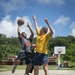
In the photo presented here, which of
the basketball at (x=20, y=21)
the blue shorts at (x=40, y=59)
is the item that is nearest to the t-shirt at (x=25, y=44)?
the basketball at (x=20, y=21)

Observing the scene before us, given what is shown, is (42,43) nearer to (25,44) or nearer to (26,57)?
(25,44)

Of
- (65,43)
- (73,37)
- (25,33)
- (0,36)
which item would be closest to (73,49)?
(0,36)

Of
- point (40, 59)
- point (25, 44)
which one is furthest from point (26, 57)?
point (40, 59)

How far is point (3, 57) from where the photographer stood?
5147 centimetres

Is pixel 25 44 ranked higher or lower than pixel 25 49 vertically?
higher

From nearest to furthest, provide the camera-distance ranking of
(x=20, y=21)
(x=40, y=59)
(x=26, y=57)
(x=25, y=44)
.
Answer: (x=40, y=59)
(x=20, y=21)
(x=25, y=44)
(x=26, y=57)

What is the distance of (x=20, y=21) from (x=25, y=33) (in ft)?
3.46

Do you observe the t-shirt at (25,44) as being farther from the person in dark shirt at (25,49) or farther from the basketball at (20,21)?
the basketball at (20,21)

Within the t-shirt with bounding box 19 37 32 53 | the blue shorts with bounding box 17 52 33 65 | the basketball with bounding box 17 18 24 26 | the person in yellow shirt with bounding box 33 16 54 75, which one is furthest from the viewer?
the blue shorts with bounding box 17 52 33 65

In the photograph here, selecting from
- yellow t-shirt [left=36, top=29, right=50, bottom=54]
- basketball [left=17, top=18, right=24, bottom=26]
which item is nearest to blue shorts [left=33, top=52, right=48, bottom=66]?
yellow t-shirt [left=36, top=29, right=50, bottom=54]

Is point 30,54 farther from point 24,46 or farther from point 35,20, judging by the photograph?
point 35,20

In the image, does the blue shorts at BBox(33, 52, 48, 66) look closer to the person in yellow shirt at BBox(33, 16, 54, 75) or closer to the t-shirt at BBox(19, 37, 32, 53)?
the person in yellow shirt at BBox(33, 16, 54, 75)

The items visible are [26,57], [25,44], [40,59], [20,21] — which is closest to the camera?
[40,59]

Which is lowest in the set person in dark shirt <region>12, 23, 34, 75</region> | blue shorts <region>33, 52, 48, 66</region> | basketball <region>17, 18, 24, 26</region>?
blue shorts <region>33, 52, 48, 66</region>
